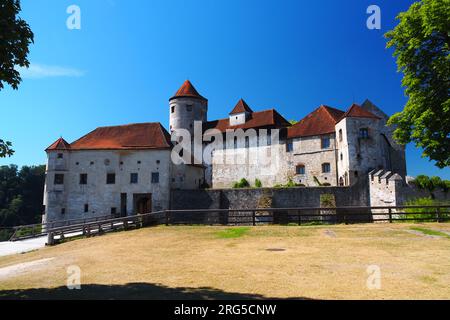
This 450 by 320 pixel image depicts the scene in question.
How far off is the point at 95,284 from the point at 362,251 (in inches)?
346

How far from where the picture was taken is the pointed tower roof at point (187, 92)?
159 feet

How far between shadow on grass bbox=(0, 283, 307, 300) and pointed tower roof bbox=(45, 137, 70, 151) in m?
34.8

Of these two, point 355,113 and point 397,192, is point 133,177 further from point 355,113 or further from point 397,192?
point 397,192

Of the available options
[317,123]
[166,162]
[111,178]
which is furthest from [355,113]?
[111,178]

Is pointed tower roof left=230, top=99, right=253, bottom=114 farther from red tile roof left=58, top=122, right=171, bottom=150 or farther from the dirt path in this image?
the dirt path

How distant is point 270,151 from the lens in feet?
143

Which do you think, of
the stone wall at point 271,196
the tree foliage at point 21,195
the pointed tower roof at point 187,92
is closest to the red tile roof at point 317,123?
the stone wall at point 271,196

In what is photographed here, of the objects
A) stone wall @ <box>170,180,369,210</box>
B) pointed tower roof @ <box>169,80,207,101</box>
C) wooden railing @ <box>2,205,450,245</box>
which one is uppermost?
pointed tower roof @ <box>169,80,207,101</box>

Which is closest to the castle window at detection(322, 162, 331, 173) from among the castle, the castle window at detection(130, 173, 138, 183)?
the castle

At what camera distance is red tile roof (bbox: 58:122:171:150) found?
40.0m

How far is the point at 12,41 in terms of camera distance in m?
8.54

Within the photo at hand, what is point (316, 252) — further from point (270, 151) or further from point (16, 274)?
point (270, 151)

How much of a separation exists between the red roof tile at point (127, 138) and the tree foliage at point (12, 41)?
30.2m
